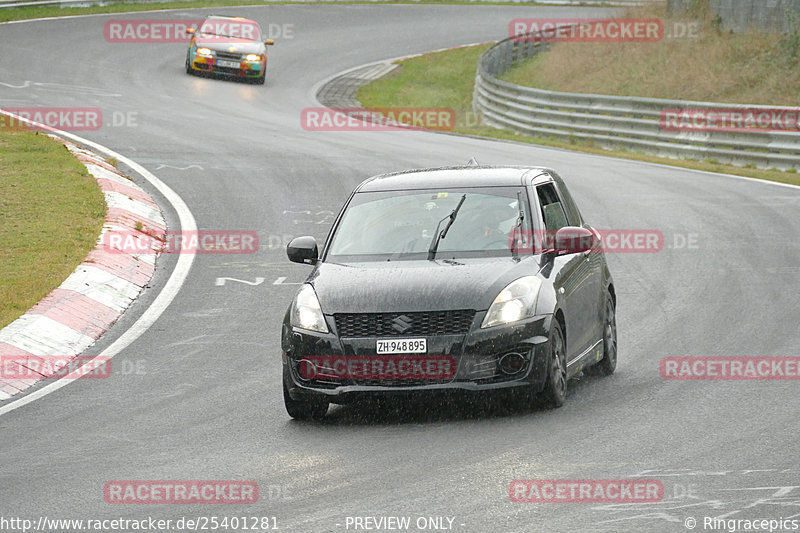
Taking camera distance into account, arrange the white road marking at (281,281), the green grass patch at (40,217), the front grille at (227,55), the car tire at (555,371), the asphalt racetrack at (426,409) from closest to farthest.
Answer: the asphalt racetrack at (426,409), the car tire at (555,371), the green grass patch at (40,217), the white road marking at (281,281), the front grille at (227,55)

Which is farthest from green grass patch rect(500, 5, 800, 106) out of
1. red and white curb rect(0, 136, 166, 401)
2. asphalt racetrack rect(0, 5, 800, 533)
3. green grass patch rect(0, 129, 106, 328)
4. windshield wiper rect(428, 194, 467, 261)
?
windshield wiper rect(428, 194, 467, 261)

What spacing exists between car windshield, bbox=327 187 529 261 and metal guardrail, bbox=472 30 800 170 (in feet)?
51.3

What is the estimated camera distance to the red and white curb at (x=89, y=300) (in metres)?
11.8

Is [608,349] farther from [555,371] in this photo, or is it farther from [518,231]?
[555,371]

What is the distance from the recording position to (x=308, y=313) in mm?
9336

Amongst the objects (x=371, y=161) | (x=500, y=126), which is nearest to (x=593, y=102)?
(x=500, y=126)

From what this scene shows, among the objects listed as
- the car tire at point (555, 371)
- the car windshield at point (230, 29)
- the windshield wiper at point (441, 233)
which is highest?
the windshield wiper at point (441, 233)

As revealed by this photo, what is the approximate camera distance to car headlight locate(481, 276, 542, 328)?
29.8 ft

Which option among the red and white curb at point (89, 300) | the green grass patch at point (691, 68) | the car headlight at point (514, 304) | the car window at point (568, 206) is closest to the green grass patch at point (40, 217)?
the red and white curb at point (89, 300)

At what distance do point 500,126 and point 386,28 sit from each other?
1932 centimetres

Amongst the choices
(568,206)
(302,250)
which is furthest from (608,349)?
(302,250)

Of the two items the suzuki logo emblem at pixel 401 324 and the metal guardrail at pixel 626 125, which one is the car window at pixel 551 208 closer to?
the suzuki logo emblem at pixel 401 324

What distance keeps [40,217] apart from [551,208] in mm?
8845

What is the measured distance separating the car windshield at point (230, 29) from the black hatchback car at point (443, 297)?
27.4m
